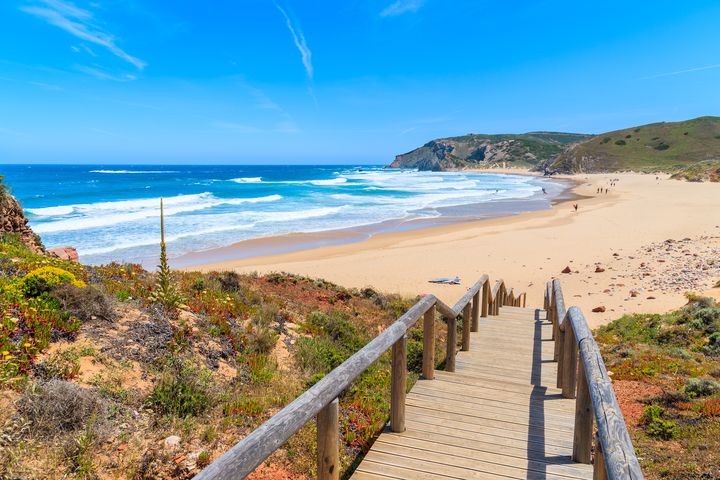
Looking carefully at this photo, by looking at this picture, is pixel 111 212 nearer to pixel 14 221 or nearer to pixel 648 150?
pixel 14 221

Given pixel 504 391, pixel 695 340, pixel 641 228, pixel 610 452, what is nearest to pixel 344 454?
pixel 504 391

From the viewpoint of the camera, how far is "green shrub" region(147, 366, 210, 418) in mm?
4488

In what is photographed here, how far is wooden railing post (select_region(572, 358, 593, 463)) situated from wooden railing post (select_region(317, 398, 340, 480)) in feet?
6.20

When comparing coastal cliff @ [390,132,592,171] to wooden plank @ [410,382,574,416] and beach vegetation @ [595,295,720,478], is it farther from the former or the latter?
wooden plank @ [410,382,574,416]

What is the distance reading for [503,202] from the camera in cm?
4659

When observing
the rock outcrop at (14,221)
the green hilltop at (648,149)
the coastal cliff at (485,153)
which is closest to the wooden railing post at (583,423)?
the rock outcrop at (14,221)

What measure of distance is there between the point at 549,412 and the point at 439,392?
3.63ft

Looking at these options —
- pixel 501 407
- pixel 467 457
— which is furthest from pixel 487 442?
pixel 501 407

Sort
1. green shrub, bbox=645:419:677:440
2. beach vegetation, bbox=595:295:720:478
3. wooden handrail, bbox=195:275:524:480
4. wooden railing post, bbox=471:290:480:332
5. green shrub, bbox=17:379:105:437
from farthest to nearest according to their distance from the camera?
wooden railing post, bbox=471:290:480:332
green shrub, bbox=645:419:677:440
beach vegetation, bbox=595:295:720:478
green shrub, bbox=17:379:105:437
wooden handrail, bbox=195:275:524:480

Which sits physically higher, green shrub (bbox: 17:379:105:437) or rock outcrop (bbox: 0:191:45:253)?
rock outcrop (bbox: 0:191:45:253)

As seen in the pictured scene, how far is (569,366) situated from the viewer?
4730 millimetres

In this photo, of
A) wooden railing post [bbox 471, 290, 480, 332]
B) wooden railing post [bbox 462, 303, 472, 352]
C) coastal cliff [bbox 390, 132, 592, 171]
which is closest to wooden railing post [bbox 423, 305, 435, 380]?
Answer: wooden railing post [bbox 462, 303, 472, 352]

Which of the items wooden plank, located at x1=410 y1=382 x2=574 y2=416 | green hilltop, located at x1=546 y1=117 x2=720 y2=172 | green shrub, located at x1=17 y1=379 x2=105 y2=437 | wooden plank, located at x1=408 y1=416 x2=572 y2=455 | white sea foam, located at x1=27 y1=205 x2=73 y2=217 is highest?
green hilltop, located at x1=546 y1=117 x2=720 y2=172

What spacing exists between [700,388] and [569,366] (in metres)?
2.18
